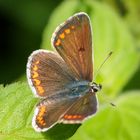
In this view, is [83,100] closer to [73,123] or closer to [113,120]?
[73,123]

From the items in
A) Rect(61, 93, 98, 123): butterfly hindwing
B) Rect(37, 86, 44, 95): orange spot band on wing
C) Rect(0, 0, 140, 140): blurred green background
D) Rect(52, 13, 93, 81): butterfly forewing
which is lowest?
Rect(0, 0, 140, 140): blurred green background

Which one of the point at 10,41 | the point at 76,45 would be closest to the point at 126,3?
the point at 10,41

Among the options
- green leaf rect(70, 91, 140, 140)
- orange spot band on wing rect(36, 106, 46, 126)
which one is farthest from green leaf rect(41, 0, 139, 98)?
orange spot band on wing rect(36, 106, 46, 126)

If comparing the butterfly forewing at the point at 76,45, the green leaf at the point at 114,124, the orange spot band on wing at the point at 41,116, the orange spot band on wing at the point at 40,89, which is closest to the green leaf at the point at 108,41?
the green leaf at the point at 114,124

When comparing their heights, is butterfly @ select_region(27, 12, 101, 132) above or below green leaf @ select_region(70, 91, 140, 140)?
above

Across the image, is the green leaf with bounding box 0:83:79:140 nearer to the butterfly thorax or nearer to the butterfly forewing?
the butterfly thorax

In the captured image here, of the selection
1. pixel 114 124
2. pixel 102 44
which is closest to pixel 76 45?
pixel 114 124

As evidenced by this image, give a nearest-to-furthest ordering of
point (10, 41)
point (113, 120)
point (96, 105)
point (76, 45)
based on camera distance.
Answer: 1. point (96, 105)
2. point (76, 45)
3. point (113, 120)
4. point (10, 41)
